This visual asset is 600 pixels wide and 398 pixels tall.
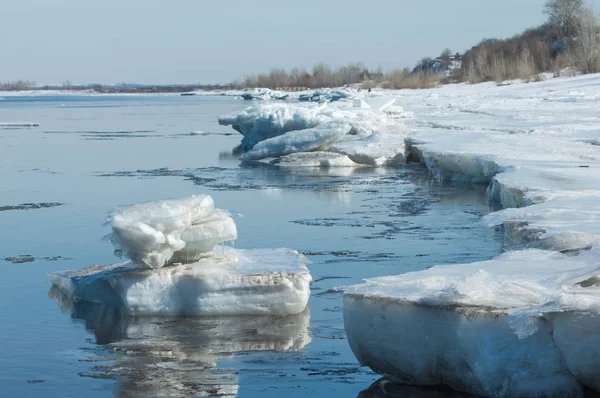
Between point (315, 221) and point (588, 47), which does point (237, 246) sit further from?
point (588, 47)

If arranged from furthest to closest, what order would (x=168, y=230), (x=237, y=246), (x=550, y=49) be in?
1. (x=550, y=49)
2. (x=237, y=246)
3. (x=168, y=230)

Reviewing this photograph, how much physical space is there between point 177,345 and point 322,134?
9532 millimetres

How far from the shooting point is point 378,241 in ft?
22.7

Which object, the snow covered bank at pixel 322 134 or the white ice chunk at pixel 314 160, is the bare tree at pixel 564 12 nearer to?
the snow covered bank at pixel 322 134

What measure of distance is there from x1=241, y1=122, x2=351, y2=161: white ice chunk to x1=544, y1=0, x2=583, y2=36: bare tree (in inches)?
1456

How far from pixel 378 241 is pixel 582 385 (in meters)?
3.78

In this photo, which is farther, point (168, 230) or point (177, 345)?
point (168, 230)

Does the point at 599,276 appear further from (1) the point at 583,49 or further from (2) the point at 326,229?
(1) the point at 583,49

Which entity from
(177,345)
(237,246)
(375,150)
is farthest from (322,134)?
(177,345)

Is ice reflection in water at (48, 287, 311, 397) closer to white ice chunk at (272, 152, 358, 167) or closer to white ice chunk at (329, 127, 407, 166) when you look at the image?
white ice chunk at (272, 152, 358, 167)

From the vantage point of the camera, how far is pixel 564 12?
49.1 meters

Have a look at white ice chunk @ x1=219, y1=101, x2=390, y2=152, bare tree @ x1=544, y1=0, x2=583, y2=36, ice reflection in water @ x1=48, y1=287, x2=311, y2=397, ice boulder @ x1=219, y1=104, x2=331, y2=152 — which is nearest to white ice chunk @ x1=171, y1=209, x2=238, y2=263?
ice reflection in water @ x1=48, y1=287, x2=311, y2=397

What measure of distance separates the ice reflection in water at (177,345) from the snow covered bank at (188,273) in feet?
0.24

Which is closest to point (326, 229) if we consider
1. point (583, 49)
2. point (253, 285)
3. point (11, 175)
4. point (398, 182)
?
point (253, 285)
